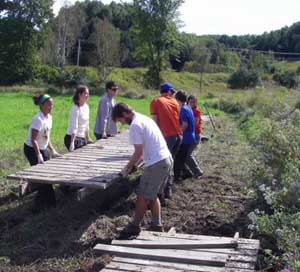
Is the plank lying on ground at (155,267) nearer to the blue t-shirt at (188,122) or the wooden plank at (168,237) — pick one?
the wooden plank at (168,237)

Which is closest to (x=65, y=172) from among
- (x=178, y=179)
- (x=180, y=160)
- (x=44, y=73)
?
(x=180, y=160)

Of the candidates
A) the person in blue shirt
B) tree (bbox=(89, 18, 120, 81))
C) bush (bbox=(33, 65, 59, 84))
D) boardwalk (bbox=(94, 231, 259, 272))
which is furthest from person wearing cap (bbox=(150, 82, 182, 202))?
tree (bbox=(89, 18, 120, 81))

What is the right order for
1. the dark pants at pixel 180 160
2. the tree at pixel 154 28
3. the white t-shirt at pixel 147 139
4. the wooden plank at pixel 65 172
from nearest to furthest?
1. the white t-shirt at pixel 147 139
2. the wooden plank at pixel 65 172
3. the dark pants at pixel 180 160
4. the tree at pixel 154 28

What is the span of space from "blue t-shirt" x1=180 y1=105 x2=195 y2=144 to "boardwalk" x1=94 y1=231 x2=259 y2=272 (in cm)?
307

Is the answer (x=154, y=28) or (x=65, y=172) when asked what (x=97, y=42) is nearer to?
(x=154, y=28)

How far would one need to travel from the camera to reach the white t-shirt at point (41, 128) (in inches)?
268

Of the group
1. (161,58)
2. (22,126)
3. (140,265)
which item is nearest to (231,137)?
(22,126)

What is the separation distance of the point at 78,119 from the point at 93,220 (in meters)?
2.05

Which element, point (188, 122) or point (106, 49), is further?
point (106, 49)

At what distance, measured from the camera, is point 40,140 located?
707 cm

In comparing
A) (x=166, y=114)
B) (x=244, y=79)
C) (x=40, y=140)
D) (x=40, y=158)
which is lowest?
(x=40, y=158)

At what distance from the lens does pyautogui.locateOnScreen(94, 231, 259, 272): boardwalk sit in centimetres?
462

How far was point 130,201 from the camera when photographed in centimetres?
723

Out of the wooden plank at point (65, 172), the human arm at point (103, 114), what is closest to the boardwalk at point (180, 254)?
the wooden plank at point (65, 172)
